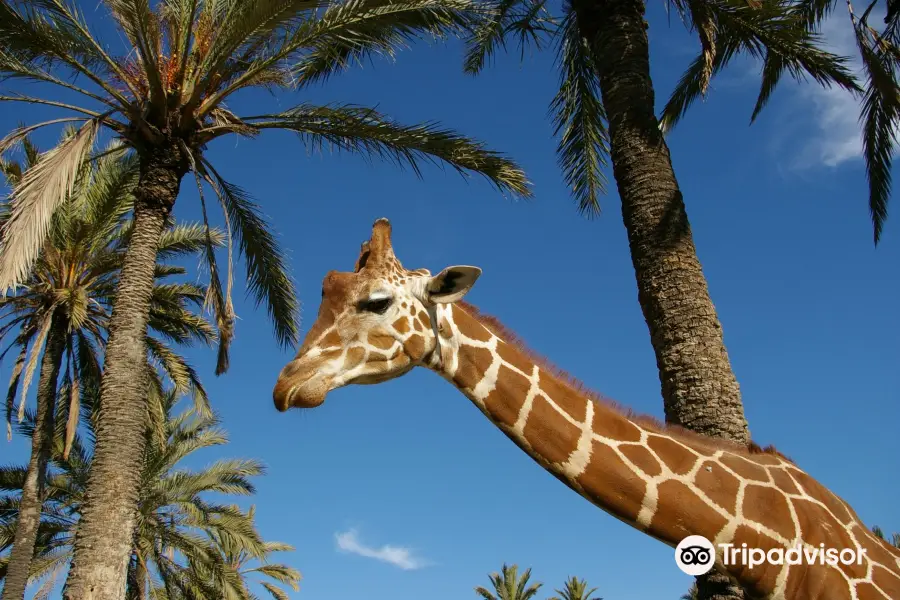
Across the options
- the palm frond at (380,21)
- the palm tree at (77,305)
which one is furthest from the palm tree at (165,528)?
the palm frond at (380,21)

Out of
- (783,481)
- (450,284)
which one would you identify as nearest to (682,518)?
(783,481)

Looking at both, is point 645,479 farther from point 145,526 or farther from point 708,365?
point 145,526

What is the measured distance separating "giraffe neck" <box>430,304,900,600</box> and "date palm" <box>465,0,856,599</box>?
45.6 inches

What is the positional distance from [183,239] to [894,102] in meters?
13.4

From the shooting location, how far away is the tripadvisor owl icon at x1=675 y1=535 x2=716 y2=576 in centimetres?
450

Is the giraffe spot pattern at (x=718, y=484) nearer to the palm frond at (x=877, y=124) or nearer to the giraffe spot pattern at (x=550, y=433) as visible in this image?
the giraffe spot pattern at (x=550, y=433)

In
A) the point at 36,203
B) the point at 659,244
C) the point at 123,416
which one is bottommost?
the point at 123,416

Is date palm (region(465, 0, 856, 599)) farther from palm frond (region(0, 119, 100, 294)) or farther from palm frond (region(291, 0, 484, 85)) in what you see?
palm frond (region(0, 119, 100, 294))

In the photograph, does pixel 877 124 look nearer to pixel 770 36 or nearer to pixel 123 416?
pixel 770 36

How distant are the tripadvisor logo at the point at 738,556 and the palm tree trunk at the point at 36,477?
13.7m

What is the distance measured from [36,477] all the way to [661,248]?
1312 cm

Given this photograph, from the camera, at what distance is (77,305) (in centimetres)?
1612

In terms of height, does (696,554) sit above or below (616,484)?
below

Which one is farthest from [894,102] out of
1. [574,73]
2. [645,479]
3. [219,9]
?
[219,9]
